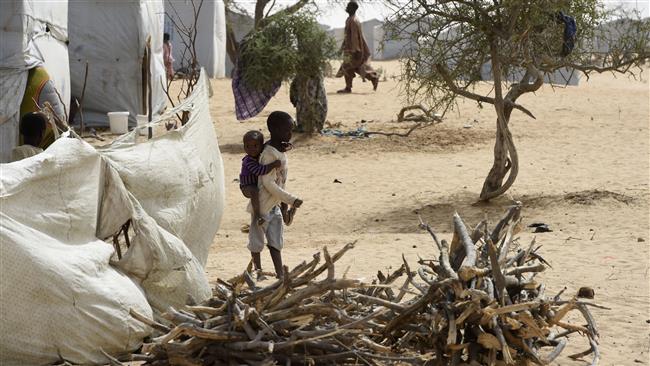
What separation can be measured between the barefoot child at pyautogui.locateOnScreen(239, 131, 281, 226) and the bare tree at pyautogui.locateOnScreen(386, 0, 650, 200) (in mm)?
3841

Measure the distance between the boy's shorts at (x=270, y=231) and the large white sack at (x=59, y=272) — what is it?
5.99ft

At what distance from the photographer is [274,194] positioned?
5.91 meters

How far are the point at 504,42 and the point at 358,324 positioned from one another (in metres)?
6.03

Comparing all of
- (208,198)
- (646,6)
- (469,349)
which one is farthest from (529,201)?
(469,349)

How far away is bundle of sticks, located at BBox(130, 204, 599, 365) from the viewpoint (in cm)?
383

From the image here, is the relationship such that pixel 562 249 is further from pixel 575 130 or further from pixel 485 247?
pixel 575 130

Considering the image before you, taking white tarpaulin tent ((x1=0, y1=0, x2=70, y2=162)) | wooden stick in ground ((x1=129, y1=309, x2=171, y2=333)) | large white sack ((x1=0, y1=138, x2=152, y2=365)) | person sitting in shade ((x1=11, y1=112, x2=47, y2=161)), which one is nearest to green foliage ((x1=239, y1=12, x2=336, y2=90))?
white tarpaulin tent ((x1=0, y1=0, x2=70, y2=162))

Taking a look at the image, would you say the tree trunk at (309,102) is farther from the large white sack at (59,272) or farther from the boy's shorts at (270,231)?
the large white sack at (59,272)

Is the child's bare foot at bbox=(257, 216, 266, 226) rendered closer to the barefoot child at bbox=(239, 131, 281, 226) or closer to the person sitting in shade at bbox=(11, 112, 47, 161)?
the barefoot child at bbox=(239, 131, 281, 226)

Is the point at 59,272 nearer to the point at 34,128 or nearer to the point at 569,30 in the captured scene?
the point at 34,128

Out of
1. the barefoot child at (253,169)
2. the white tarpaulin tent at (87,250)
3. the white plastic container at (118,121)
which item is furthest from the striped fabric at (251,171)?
the white plastic container at (118,121)

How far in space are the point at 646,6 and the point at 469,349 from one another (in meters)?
7.53

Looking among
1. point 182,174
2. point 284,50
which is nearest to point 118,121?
point 284,50

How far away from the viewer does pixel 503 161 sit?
10.1 m
